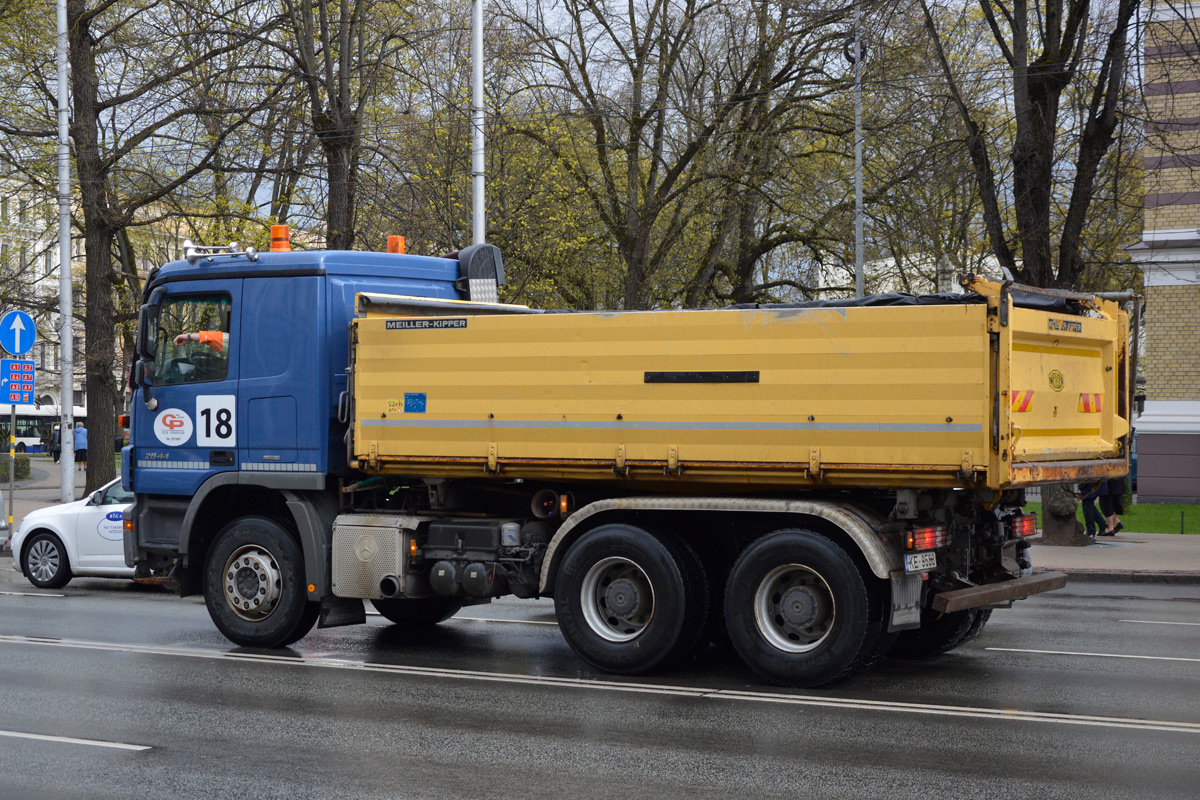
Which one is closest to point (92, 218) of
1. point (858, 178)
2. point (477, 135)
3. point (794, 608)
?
point (477, 135)

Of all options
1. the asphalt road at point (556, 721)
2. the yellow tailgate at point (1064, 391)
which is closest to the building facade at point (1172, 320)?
the asphalt road at point (556, 721)

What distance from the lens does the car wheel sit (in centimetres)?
1566

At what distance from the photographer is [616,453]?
904 cm

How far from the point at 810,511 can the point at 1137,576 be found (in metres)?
9.16

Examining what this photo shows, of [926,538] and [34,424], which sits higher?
[34,424]

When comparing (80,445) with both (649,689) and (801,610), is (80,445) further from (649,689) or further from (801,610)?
(801,610)

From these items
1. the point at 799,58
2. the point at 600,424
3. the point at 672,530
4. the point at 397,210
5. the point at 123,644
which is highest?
the point at 799,58

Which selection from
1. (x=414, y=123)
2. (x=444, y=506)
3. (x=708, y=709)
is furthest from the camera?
(x=414, y=123)

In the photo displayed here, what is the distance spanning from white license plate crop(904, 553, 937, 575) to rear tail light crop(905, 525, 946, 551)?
5 centimetres

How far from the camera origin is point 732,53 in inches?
1075

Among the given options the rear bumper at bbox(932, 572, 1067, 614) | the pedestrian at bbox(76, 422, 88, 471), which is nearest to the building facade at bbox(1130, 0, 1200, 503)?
the rear bumper at bbox(932, 572, 1067, 614)

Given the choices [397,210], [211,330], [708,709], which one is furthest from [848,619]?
[397,210]

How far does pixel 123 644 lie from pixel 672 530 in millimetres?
4782

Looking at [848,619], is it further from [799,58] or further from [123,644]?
[799,58]
